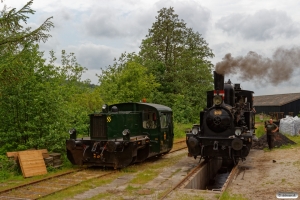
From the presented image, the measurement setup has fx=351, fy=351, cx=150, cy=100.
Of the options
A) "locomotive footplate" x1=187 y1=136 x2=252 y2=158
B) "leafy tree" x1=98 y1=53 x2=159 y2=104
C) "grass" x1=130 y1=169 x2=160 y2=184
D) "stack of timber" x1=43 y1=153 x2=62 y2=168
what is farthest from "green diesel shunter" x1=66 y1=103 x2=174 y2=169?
"leafy tree" x1=98 y1=53 x2=159 y2=104

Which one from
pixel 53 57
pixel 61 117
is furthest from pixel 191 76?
pixel 61 117

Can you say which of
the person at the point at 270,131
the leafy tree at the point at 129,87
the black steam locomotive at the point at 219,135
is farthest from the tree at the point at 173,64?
the black steam locomotive at the point at 219,135

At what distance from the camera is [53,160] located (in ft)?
40.3

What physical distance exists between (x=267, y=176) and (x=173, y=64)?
25156 millimetres

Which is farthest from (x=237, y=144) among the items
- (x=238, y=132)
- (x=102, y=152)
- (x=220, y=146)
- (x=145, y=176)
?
(x=102, y=152)

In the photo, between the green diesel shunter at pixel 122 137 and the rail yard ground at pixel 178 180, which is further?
the green diesel shunter at pixel 122 137

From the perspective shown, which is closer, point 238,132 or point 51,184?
point 51,184

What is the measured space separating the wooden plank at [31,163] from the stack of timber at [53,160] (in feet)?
1.14

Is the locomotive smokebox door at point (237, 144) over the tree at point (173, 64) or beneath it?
beneath

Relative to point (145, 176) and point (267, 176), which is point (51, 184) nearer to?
point (145, 176)

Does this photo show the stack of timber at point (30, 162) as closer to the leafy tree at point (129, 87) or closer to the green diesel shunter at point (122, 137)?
the green diesel shunter at point (122, 137)

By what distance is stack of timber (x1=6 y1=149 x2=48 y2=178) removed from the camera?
36.6 ft

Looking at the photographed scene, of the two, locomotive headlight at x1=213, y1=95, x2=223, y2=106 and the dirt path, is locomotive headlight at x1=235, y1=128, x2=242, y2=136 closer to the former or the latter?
locomotive headlight at x1=213, y1=95, x2=223, y2=106

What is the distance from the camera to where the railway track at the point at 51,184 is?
Answer: 8844 mm
